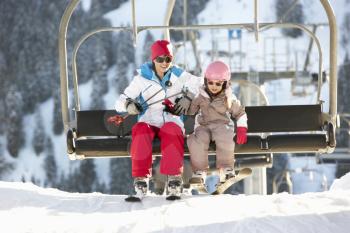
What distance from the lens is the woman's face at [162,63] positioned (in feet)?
10.5

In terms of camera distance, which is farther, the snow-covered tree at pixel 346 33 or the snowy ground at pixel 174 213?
the snow-covered tree at pixel 346 33

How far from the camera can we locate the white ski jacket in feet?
10.6

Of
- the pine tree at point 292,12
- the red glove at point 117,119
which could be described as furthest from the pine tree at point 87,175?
the red glove at point 117,119

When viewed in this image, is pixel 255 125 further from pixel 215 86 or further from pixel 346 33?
pixel 346 33

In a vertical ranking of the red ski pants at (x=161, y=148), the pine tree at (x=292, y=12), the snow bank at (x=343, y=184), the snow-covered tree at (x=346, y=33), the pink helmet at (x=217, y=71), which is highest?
the pine tree at (x=292, y=12)

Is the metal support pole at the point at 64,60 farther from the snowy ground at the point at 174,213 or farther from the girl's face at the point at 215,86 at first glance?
the girl's face at the point at 215,86

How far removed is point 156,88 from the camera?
324 centimetres

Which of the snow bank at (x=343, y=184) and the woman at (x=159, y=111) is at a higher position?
the woman at (x=159, y=111)

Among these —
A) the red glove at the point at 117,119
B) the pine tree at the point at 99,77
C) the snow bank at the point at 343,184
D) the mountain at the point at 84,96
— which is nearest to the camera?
the red glove at the point at 117,119

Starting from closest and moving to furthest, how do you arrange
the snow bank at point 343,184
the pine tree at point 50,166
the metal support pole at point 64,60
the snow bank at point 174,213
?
the snow bank at point 174,213 < the metal support pole at point 64,60 < the snow bank at point 343,184 < the pine tree at point 50,166

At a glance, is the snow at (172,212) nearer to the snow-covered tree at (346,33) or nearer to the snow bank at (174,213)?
the snow bank at (174,213)

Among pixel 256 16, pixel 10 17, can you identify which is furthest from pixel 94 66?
pixel 256 16

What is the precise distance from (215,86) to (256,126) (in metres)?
0.46

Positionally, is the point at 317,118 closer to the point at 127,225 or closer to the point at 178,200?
the point at 178,200
